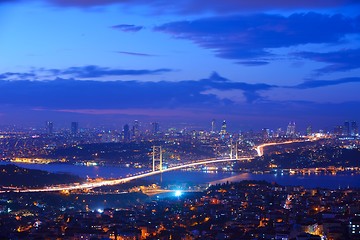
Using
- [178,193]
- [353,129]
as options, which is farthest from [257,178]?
[353,129]

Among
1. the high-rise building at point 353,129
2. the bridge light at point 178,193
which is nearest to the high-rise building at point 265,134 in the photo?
the high-rise building at point 353,129

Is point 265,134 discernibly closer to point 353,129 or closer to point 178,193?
point 353,129

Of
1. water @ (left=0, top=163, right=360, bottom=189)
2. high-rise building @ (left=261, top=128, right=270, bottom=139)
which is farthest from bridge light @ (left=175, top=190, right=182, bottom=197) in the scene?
high-rise building @ (left=261, top=128, right=270, bottom=139)

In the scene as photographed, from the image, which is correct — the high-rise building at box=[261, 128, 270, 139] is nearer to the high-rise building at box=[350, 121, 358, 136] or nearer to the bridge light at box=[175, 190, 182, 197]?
the high-rise building at box=[350, 121, 358, 136]

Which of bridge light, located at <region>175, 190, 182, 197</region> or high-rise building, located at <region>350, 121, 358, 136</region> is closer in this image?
bridge light, located at <region>175, 190, 182, 197</region>

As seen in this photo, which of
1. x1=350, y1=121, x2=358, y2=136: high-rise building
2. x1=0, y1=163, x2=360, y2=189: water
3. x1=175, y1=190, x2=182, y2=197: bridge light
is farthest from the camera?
x1=350, y1=121, x2=358, y2=136: high-rise building

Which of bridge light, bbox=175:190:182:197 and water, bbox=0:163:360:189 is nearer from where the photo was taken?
bridge light, bbox=175:190:182:197

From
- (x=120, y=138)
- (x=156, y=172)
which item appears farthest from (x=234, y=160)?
(x=120, y=138)

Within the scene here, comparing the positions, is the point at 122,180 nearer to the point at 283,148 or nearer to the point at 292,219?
the point at 292,219

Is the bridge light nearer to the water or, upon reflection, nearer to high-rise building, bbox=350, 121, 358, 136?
the water

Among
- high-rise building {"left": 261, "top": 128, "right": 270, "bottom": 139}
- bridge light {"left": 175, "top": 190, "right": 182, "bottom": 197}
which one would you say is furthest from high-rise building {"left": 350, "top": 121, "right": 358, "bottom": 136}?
bridge light {"left": 175, "top": 190, "right": 182, "bottom": 197}

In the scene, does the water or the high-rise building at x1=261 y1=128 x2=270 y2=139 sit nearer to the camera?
the water

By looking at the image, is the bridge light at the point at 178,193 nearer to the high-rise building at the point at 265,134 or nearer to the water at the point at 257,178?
the water at the point at 257,178

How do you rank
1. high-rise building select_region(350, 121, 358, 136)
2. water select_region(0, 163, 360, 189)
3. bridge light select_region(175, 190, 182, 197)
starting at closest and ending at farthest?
bridge light select_region(175, 190, 182, 197) → water select_region(0, 163, 360, 189) → high-rise building select_region(350, 121, 358, 136)
